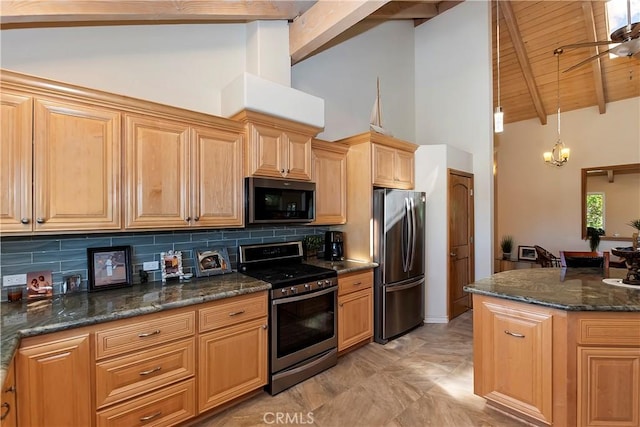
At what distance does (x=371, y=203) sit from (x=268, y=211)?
1.23 meters

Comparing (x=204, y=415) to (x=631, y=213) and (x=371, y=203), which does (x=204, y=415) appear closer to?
(x=371, y=203)

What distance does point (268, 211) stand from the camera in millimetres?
2703

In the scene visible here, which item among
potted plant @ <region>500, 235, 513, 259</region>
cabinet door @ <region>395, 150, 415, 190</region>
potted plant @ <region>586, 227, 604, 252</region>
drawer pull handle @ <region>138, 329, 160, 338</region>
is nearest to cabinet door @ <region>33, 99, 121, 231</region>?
drawer pull handle @ <region>138, 329, 160, 338</region>

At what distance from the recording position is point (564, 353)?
184cm

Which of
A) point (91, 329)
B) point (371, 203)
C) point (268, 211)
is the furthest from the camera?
point (371, 203)

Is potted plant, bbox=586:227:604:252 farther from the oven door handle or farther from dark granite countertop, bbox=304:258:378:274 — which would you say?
the oven door handle

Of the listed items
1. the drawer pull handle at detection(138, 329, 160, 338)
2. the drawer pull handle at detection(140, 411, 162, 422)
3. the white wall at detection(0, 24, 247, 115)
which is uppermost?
the white wall at detection(0, 24, 247, 115)

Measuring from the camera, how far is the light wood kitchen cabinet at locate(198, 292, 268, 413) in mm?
2045

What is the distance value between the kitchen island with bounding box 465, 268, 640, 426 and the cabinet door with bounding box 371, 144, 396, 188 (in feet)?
5.53

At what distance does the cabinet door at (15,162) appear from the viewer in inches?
64.1

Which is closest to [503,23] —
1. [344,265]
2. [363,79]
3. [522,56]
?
[522,56]

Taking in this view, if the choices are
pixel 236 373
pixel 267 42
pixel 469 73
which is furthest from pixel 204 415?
pixel 469 73

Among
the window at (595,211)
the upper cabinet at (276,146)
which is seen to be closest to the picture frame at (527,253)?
the window at (595,211)

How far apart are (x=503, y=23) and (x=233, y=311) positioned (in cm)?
670
